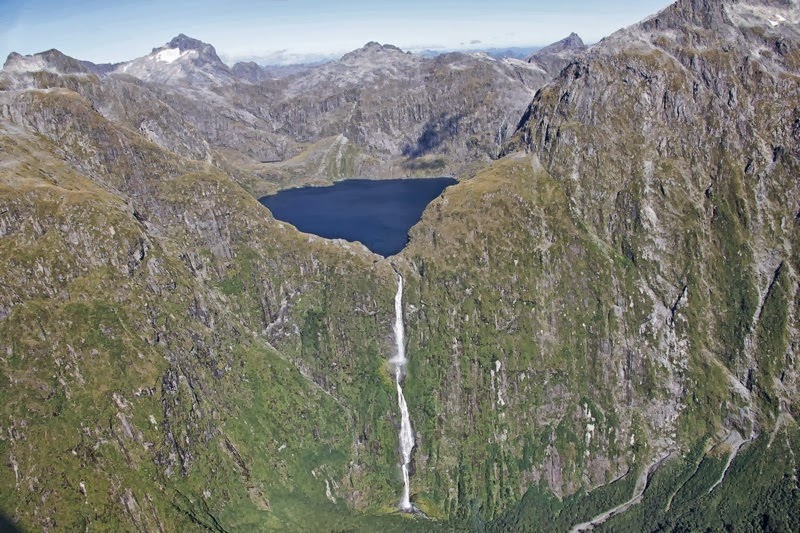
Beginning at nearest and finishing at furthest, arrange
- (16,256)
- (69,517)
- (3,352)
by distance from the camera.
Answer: (69,517)
(3,352)
(16,256)

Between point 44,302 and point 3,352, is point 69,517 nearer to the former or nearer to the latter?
point 3,352

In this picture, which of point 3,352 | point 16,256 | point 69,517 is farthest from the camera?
point 16,256

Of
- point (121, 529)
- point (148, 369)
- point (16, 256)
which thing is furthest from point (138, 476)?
point (16, 256)

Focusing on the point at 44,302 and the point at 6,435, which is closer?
the point at 6,435

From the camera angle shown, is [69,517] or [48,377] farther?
[48,377]

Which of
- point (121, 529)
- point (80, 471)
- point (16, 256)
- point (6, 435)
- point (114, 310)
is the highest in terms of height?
point (16, 256)

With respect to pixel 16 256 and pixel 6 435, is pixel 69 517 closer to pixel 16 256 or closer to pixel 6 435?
pixel 6 435

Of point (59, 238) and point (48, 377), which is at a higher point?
point (59, 238)

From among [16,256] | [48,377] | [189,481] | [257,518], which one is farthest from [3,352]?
[257,518]

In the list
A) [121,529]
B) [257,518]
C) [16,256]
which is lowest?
[257,518]
